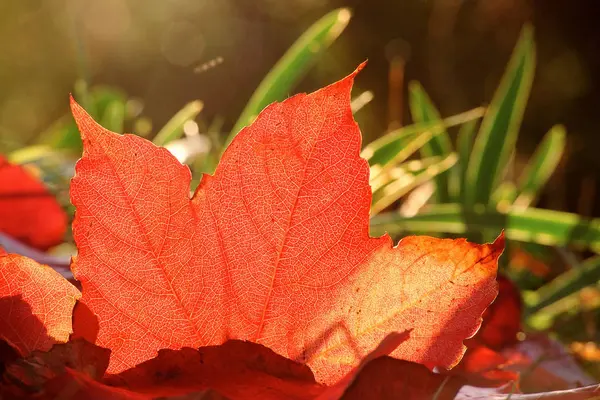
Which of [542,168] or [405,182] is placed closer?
[405,182]

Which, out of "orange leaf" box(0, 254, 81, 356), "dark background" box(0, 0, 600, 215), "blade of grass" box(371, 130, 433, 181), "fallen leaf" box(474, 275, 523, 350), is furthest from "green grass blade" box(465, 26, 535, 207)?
"dark background" box(0, 0, 600, 215)

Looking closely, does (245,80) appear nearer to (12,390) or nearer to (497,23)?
(497,23)

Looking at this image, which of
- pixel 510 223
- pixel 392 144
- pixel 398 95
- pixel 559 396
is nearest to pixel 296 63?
pixel 392 144

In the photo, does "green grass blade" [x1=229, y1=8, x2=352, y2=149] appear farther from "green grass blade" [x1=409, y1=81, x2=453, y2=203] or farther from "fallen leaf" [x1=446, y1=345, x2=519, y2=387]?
"fallen leaf" [x1=446, y1=345, x2=519, y2=387]

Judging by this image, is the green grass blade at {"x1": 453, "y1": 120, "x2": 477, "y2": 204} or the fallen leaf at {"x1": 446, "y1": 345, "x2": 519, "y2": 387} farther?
the green grass blade at {"x1": 453, "y1": 120, "x2": 477, "y2": 204}

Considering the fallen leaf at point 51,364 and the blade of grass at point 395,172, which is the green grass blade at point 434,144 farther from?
the fallen leaf at point 51,364

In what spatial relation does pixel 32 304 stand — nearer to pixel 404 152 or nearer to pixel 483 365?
pixel 483 365

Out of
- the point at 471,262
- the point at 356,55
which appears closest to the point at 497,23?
the point at 356,55
